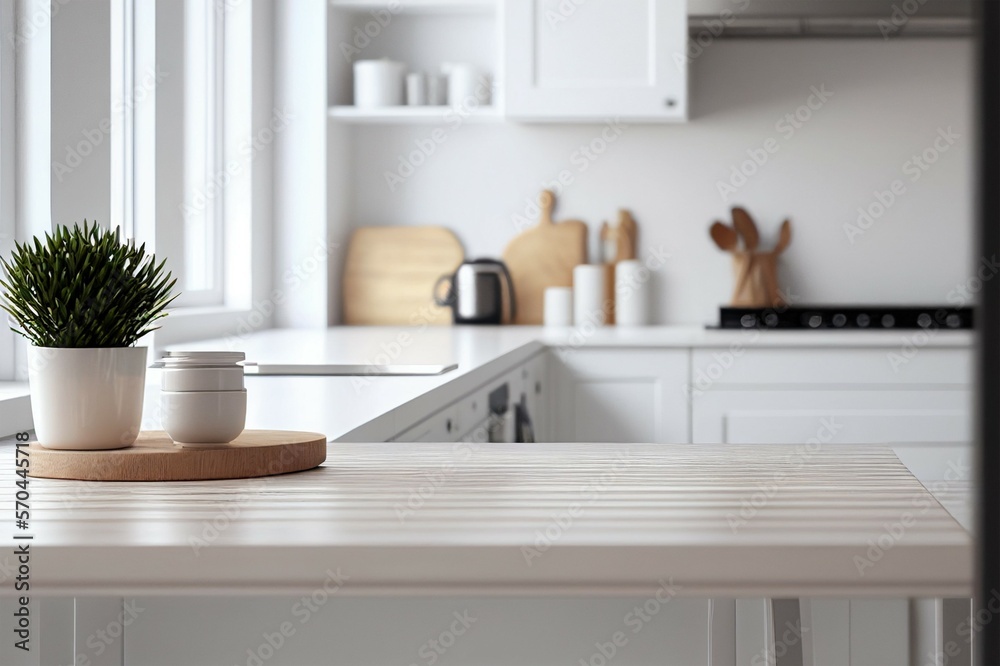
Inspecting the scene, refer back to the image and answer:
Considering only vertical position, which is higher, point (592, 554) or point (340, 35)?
point (340, 35)

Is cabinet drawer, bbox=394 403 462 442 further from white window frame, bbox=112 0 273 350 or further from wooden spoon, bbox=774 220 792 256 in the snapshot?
wooden spoon, bbox=774 220 792 256

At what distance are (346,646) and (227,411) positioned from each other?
1.13 ft

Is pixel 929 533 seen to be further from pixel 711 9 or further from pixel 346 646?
pixel 711 9

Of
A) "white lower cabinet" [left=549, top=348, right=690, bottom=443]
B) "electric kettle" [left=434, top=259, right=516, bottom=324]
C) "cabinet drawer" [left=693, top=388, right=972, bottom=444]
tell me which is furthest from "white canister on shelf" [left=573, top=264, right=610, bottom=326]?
"cabinet drawer" [left=693, top=388, right=972, bottom=444]

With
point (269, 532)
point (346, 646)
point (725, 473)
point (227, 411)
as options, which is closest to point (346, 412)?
point (346, 646)

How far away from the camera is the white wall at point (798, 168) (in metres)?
3.42

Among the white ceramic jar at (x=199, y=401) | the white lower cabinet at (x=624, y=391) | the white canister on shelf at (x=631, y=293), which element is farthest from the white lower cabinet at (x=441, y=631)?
the white canister on shelf at (x=631, y=293)

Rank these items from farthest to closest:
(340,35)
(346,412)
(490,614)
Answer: (340,35) → (346,412) → (490,614)

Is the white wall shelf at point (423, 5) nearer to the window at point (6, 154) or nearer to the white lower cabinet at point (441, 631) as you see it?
the window at point (6, 154)

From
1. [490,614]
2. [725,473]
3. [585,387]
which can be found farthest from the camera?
[585,387]

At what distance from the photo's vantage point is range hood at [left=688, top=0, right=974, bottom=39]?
3.10m

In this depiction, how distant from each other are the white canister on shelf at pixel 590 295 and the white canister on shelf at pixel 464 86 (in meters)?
0.62

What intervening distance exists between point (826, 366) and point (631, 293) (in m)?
0.74

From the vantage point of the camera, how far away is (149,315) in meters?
0.85
